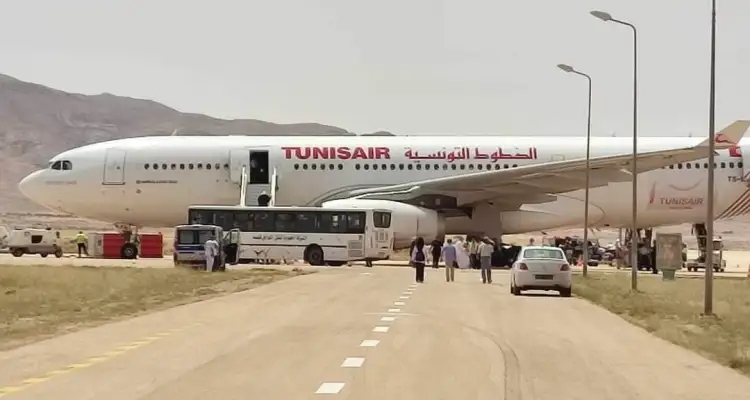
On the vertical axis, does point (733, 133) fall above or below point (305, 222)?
above

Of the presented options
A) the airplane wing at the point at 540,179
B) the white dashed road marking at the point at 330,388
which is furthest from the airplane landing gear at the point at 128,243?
the white dashed road marking at the point at 330,388

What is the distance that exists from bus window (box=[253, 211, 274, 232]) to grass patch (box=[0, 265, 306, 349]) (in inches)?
205

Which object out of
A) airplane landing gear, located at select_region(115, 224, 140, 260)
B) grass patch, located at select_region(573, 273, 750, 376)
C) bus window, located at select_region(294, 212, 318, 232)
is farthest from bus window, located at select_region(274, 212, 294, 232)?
grass patch, located at select_region(573, 273, 750, 376)

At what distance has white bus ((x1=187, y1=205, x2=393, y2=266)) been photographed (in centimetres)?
4666

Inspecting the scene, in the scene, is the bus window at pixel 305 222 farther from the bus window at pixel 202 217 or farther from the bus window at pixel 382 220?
the bus window at pixel 202 217

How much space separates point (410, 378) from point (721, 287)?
26536 millimetres

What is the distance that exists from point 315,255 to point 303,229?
1514 mm

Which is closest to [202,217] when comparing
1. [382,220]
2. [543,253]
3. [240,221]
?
[240,221]

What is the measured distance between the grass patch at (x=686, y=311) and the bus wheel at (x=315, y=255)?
11130 millimetres

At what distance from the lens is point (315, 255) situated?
157 ft

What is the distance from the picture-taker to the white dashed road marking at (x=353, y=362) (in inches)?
563

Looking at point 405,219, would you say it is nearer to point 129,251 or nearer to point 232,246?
point 232,246

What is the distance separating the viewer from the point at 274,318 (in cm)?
2208

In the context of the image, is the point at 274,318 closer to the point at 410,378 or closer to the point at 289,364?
the point at 289,364
